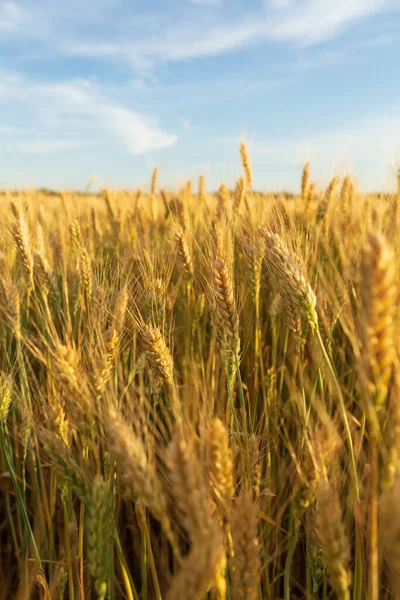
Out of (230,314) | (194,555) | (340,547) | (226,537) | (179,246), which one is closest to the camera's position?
(194,555)

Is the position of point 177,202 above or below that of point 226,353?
above

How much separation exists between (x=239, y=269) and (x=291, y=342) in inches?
28.7

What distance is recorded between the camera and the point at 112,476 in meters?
1.22

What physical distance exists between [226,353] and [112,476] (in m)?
0.47

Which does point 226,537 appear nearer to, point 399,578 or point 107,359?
point 399,578

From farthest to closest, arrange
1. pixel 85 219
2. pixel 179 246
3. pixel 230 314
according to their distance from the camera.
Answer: pixel 85 219, pixel 179 246, pixel 230 314

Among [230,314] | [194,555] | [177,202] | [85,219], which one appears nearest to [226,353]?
[230,314]

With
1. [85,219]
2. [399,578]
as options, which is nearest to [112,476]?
[399,578]

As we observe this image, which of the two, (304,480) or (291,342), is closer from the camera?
(304,480)

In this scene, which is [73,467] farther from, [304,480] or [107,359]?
[304,480]

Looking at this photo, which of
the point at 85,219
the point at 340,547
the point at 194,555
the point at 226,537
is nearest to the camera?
the point at 194,555

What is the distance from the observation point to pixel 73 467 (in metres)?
1.05

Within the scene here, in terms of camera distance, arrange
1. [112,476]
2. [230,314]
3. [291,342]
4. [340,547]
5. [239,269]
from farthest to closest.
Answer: [239,269] < [291,342] < [230,314] < [112,476] < [340,547]

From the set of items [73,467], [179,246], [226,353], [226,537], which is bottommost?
[226,537]
